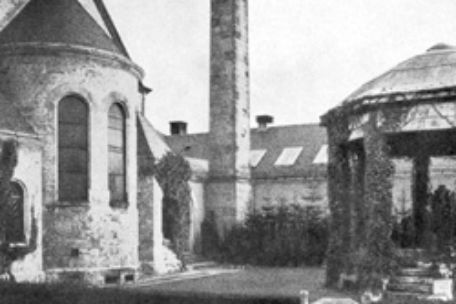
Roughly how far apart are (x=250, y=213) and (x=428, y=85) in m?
20.2

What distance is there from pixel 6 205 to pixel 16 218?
39.8 inches

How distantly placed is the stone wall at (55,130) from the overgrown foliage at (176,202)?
5646 millimetres

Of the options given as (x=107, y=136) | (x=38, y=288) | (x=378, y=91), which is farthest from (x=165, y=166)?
(x=38, y=288)

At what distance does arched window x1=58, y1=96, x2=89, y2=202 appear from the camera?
24.5m

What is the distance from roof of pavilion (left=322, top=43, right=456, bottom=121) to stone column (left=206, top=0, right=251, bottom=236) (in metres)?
16.3

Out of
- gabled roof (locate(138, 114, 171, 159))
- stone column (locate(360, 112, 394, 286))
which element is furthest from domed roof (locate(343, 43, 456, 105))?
gabled roof (locate(138, 114, 171, 159))

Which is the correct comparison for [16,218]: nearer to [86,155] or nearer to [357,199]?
[86,155]

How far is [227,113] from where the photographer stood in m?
36.8

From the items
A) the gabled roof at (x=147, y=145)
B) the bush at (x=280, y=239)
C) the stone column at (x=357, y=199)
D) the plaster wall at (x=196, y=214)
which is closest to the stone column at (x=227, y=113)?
the plaster wall at (x=196, y=214)

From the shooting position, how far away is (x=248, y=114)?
1491 inches

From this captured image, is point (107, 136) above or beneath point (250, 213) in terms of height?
above

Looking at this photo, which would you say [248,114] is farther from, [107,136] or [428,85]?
[428,85]

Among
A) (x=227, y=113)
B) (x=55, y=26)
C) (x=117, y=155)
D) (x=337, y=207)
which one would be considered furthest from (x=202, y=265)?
(x=55, y=26)

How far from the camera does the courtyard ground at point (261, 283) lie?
70.4 feet
